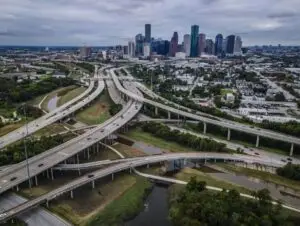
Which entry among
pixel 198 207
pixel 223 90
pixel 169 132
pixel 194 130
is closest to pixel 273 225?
pixel 198 207

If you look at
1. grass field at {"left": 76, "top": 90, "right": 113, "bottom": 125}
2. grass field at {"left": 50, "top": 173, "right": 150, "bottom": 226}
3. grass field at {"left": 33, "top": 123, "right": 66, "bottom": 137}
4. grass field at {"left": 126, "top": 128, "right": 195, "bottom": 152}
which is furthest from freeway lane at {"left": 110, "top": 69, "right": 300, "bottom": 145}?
grass field at {"left": 33, "top": 123, "right": 66, "bottom": 137}

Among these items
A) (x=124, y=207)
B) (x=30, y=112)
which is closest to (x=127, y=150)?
(x=124, y=207)

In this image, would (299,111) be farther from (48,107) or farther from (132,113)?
(48,107)

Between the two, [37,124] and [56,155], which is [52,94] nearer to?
[37,124]

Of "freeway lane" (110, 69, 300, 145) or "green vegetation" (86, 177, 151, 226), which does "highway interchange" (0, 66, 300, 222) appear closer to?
"freeway lane" (110, 69, 300, 145)

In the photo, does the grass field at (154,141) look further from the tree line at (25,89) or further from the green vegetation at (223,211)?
the tree line at (25,89)
